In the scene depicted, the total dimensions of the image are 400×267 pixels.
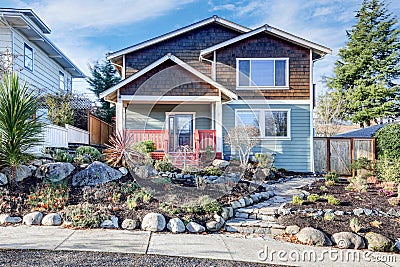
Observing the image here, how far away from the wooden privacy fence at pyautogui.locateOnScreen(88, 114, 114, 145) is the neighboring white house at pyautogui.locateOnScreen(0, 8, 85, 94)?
8.47ft

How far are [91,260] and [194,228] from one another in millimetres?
2299

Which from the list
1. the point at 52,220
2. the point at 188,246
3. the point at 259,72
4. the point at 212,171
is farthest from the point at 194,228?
the point at 259,72

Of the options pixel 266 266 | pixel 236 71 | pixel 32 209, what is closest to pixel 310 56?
pixel 236 71

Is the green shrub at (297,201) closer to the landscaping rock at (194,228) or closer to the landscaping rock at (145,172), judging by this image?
the landscaping rock at (194,228)

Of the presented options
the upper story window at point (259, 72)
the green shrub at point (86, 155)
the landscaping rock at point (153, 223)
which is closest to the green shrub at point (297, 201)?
the landscaping rock at point (153, 223)

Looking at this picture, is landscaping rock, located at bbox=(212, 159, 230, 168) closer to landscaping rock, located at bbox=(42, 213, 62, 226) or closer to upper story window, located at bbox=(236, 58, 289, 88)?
upper story window, located at bbox=(236, 58, 289, 88)

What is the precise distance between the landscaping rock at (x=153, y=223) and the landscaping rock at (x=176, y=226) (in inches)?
5.5

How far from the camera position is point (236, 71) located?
13.1m

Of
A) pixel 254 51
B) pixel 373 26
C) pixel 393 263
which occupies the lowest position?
pixel 393 263

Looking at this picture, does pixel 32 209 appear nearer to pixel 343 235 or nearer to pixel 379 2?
pixel 343 235

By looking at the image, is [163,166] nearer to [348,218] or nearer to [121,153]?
[121,153]

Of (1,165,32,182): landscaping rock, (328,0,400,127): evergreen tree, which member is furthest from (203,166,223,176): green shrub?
(328,0,400,127): evergreen tree

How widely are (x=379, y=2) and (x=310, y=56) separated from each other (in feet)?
46.1

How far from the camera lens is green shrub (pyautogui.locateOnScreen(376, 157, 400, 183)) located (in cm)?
1013
